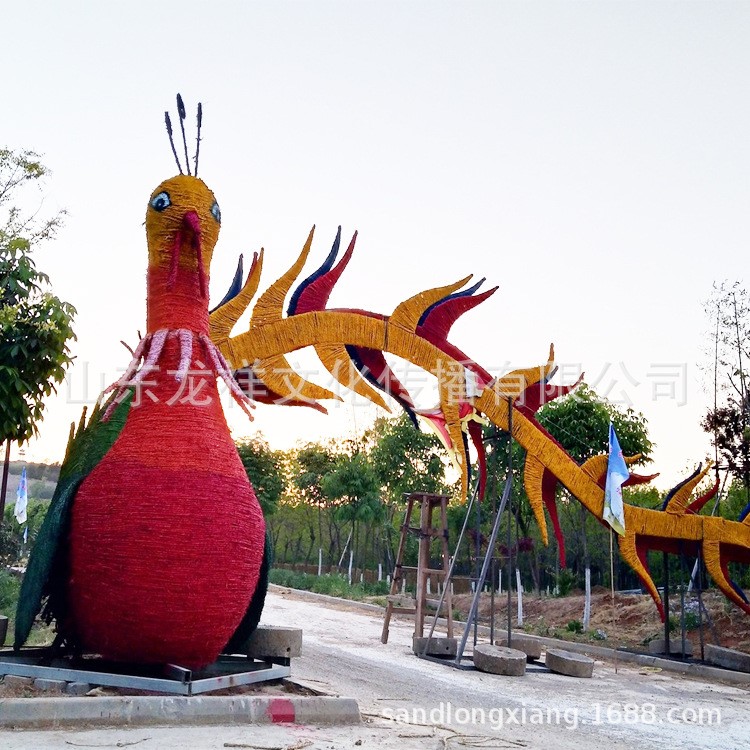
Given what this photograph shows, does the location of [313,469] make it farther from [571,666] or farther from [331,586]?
[571,666]

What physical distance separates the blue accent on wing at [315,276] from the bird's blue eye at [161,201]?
2005mm

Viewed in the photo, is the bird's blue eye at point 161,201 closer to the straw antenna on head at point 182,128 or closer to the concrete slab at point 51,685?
the straw antenna on head at point 182,128

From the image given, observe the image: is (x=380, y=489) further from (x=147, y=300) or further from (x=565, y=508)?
(x=147, y=300)

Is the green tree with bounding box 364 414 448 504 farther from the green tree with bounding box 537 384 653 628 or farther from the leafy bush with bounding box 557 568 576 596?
the green tree with bounding box 537 384 653 628

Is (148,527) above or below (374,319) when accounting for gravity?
below

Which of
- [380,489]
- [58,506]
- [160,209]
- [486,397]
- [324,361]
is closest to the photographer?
[58,506]

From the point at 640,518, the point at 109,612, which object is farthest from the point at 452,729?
the point at 640,518

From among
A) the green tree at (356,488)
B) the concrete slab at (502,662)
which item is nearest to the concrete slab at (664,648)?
the concrete slab at (502,662)

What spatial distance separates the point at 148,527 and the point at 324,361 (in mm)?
3237

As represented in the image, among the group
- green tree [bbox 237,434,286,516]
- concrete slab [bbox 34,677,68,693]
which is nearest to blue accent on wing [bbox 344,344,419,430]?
concrete slab [bbox 34,677,68,693]

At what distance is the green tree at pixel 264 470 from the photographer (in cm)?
3341

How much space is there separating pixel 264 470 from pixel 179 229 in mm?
29067

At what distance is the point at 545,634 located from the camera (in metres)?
17.2

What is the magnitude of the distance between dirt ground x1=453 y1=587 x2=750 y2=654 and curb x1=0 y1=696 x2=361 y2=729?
10.6m
